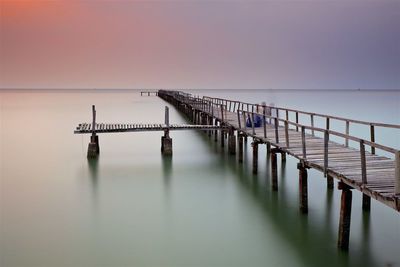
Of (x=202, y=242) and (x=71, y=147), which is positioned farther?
(x=71, y=147)

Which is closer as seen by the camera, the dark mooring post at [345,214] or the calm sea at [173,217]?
the dark mooring post at [345,214]

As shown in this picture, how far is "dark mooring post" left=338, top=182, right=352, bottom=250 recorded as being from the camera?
645 cm

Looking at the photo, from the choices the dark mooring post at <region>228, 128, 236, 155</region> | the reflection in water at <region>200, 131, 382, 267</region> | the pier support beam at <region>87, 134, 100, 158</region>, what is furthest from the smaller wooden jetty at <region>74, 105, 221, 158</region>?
the reflection in water at <region>200, 131, 382, 267</region>

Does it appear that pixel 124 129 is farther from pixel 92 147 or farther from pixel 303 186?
pixel 303 186

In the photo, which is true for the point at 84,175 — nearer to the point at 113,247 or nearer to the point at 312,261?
the point at 113,247

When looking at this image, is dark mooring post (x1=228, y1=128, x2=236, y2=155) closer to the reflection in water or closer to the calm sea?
the calm sea

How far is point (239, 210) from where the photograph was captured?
9.19 meters

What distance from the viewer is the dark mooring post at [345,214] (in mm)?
6445

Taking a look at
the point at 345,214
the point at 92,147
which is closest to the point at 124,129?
the point at 92,147

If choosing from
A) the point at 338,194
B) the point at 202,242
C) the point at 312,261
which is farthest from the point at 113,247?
the point at 338,194

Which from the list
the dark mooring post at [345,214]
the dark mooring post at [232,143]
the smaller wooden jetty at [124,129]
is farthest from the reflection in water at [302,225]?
the smaller wooden jetty at [124,129]

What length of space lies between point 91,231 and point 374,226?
5.10 meters

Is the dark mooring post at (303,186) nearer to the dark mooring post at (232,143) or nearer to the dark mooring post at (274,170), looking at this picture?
the dark mooring post at (274,170)

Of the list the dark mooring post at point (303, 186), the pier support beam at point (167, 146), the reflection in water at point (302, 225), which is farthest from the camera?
the pier support beam at point (167, 146)
